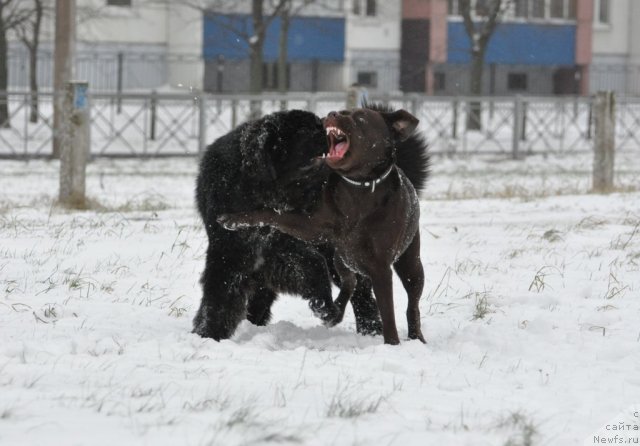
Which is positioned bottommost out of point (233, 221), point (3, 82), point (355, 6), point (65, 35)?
point (233, 221)

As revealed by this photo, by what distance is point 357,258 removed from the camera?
518cm

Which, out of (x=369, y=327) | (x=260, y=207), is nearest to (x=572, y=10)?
(x=369, y=327)

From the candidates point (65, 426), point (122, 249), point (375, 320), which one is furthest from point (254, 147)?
point (122, 249)

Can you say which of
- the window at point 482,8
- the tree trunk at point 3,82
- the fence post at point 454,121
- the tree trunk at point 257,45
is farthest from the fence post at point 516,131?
the tree trunk at point 3,82

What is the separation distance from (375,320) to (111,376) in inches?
73.7

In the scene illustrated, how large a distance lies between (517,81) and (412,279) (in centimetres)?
3474

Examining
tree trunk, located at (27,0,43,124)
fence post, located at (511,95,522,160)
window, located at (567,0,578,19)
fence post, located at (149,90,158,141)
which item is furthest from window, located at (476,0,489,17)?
tree trunk, located at (27,0,43,124)

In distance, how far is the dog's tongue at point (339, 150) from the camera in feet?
16.4

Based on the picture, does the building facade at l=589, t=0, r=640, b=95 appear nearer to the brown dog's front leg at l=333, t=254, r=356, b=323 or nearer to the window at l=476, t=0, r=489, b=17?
the window at l=476, t=0, r=489, b=17

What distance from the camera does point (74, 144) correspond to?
12.5 m

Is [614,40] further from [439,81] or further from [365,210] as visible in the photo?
[365,210]

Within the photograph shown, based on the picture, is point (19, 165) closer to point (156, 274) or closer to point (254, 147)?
point (156, 274)

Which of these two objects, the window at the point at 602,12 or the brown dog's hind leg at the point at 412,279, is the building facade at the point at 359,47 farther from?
the brown dog's hind leg at the point at 412,279

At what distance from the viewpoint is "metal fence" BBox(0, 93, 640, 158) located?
2322 centimetres
